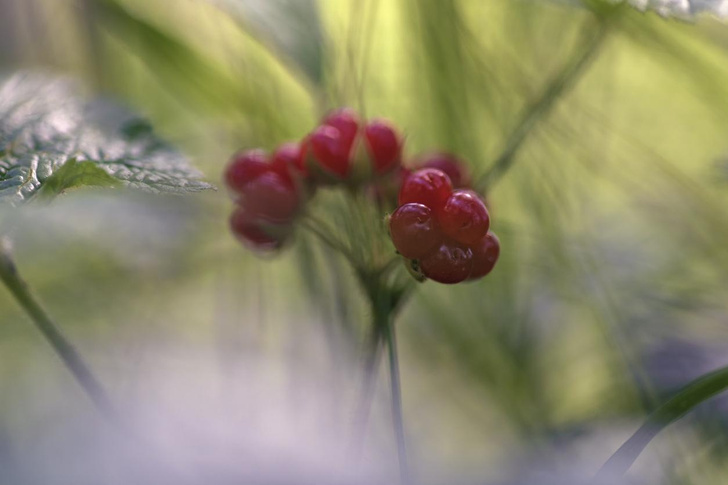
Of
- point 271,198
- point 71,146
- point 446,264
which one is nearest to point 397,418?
point 446,264

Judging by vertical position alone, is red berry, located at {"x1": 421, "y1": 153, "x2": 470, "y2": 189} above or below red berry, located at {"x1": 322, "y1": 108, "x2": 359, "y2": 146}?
below

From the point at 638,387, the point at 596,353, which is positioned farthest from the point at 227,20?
the point at 638,387

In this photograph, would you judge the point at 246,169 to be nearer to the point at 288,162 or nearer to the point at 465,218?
the point at 288,162

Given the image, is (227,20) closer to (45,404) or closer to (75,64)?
(75,64)

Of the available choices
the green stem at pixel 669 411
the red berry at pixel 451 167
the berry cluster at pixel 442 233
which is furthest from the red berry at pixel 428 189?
the green stem at pixel 669 411

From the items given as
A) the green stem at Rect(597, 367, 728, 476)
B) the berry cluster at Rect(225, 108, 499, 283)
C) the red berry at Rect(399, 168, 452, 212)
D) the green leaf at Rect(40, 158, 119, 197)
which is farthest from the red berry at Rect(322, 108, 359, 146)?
the green stem at Rect(597, 367, 728, 476)

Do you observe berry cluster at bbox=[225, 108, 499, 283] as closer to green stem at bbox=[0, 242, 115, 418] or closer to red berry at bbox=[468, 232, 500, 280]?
red berry at bbox=[468, 232, 500, 280]
